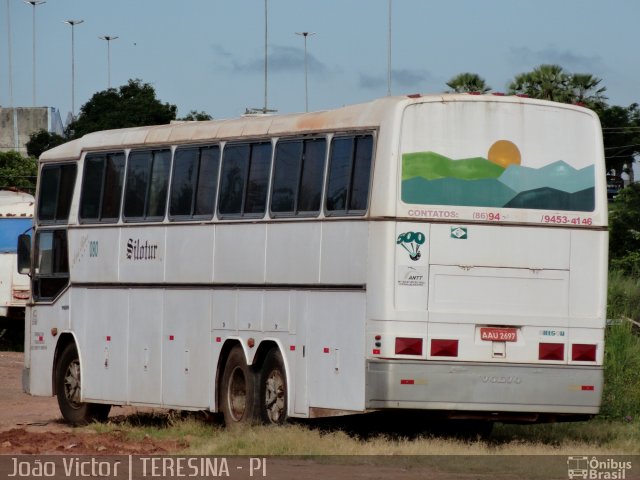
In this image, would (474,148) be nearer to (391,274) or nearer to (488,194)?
(488,194)

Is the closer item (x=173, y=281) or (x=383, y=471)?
(x=383, y=471)

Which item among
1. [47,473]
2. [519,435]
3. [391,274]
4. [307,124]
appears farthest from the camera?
[519,435]

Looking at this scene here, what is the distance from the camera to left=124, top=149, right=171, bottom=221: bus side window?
1900 centimetres

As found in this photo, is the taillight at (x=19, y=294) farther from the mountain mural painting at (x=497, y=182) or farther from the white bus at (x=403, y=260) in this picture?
the mountain mural painting at (x=497, y=182)

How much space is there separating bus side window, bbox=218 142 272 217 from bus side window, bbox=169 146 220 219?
0.18 meters

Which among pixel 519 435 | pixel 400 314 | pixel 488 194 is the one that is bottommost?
pixel 519 435

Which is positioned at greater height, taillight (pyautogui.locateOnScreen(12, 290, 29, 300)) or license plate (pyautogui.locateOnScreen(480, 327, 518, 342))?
license plate (pyautogui.locateOnScreen(480, 327, 518, 342))

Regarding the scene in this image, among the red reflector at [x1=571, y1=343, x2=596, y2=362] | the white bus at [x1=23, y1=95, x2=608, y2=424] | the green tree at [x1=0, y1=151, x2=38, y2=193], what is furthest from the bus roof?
the green tree at [x1=0, y1=151, x2=38, y2=193]

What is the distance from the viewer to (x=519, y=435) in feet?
59.3

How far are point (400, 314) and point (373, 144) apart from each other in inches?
66.4

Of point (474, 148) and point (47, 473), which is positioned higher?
point (474, 148)

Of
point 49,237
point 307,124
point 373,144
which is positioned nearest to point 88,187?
point 49,237

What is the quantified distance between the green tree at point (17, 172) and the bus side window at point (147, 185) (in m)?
44.4

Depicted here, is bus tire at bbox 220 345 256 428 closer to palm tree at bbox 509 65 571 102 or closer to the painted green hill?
the painted green hill
